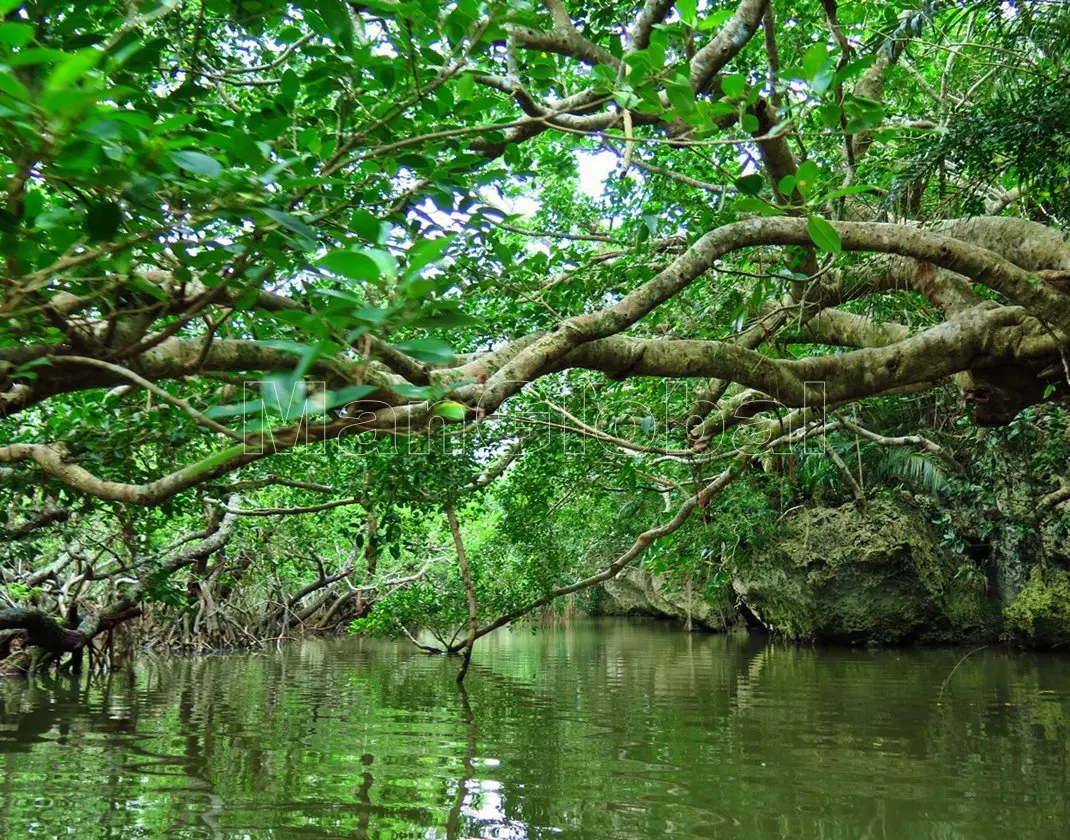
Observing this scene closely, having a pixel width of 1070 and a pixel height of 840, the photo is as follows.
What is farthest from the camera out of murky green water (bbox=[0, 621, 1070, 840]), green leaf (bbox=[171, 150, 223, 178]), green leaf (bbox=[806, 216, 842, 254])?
murky green water (bbox=[0, 621, 1070, 840])

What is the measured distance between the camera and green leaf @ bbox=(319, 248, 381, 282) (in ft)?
3.65

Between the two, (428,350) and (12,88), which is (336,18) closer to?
(12,88)

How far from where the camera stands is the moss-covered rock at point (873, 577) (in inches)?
571

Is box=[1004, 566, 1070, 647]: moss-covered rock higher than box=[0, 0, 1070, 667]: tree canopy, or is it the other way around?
box=[0, 0, 1070, 667]: tree canopy

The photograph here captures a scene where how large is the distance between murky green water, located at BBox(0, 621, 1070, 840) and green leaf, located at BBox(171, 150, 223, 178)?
9.84 feet

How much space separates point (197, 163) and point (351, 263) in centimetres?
43

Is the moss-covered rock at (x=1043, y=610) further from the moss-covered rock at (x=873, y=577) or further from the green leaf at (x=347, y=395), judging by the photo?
the green leaf at (x=347, y=395)

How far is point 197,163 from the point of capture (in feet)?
4.48

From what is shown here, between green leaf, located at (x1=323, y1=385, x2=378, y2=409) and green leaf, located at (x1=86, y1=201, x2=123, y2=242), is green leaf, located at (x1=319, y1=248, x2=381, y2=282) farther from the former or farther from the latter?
green leaf, located at (x1=86, y1=201, x2=123, y2=242)

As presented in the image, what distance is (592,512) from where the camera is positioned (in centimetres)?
1412

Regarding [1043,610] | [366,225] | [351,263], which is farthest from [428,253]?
[1043,610]

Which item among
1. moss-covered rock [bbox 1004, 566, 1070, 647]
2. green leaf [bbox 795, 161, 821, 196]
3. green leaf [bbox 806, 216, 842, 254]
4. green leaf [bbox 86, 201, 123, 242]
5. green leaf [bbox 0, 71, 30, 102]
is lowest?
moss-covered rock [bbox 1004, 566, 1070, 647]

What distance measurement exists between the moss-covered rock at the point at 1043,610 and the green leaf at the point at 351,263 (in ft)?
43.8

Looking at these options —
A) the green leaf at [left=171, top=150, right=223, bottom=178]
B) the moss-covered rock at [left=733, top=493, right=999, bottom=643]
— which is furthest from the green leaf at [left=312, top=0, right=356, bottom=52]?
the moss-covered rock at [left=733, top=493, right=999, bottom=643]
